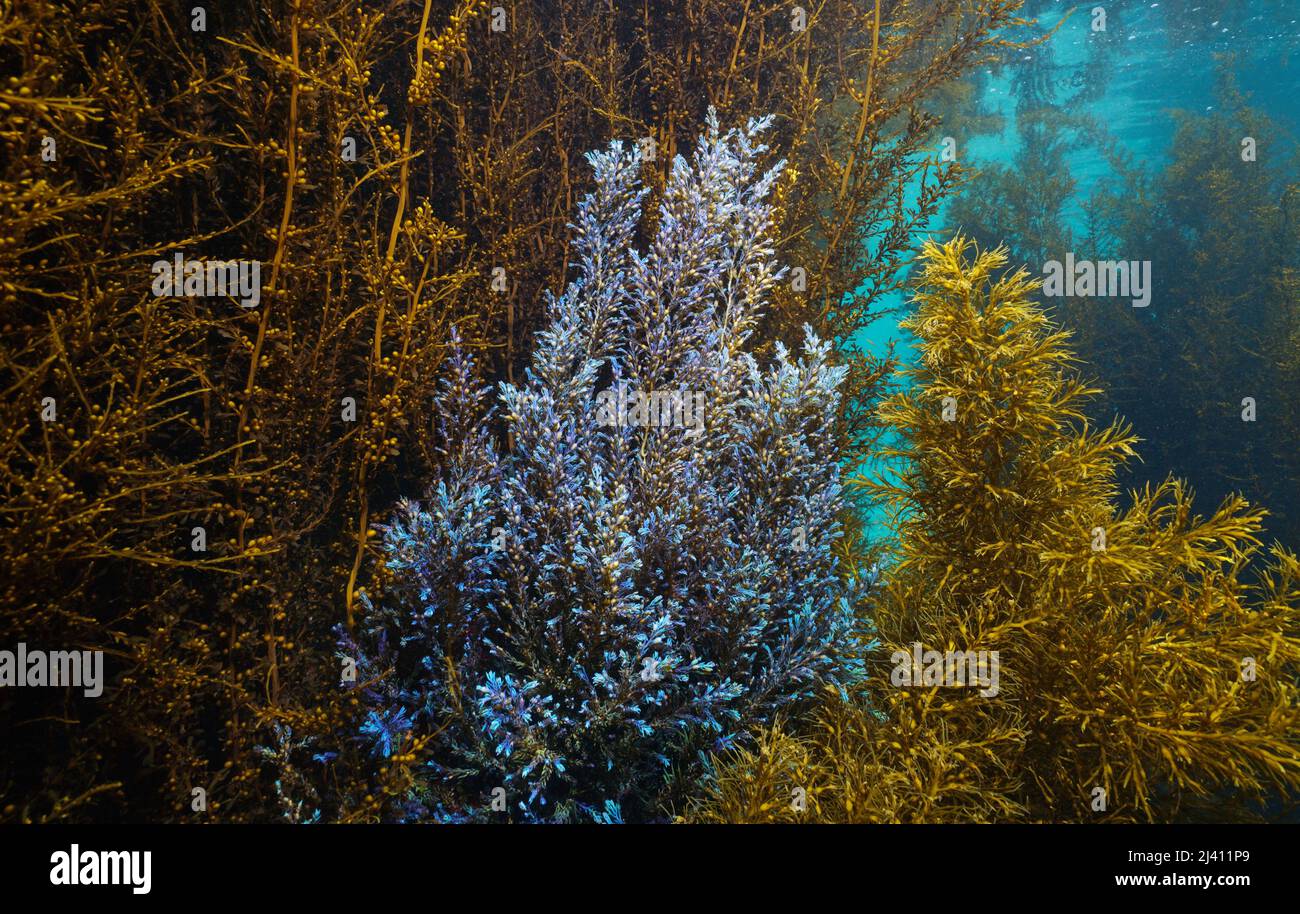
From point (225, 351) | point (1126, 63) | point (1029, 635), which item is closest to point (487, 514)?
point (225, 351)

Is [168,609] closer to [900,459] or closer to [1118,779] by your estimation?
[900,459]

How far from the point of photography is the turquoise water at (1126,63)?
38.5ft

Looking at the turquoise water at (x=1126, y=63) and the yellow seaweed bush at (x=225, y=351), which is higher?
the turquoise water at (x=1126, y=63)

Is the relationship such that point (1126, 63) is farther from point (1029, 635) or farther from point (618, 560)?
point (618, 560)

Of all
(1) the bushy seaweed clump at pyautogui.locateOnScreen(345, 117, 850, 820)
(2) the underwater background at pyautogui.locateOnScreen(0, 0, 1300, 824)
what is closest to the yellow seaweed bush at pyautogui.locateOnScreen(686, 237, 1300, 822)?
(2) the underwater background at pyautogui.locateOnScreen(0, 0, 1300, 824)

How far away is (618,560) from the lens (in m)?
2.45

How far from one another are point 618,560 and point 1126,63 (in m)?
18.0

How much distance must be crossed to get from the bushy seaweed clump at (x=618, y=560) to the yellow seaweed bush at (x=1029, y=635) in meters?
0.36

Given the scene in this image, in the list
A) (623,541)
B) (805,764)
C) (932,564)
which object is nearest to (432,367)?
(623,541)

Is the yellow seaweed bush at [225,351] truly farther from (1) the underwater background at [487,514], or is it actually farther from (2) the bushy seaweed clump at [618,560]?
(2) the bushy seaweed clump at [618,560]

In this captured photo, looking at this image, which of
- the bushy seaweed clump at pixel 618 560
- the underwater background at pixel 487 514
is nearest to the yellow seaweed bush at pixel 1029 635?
the underwater background at pixel 487 514

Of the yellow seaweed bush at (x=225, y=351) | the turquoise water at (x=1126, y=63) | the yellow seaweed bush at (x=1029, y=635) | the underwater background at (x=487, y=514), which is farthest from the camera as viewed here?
the turquoise water at (x=1126, y=63)

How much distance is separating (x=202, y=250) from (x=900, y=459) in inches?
134

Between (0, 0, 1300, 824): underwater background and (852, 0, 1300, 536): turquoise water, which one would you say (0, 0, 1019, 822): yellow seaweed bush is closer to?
(0, 0, 1300, 824): underwater background
